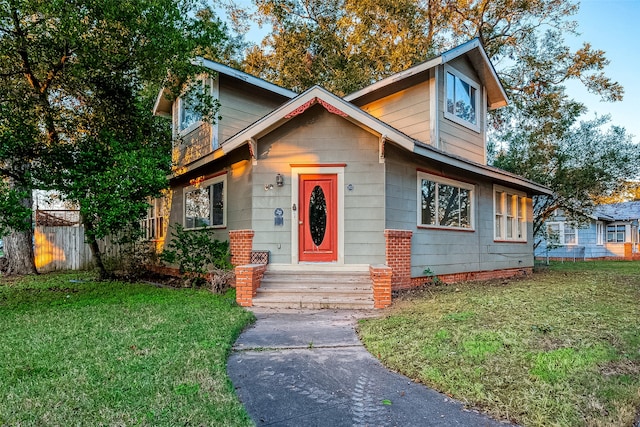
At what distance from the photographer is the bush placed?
831 cm

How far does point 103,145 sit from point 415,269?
24.0 feet

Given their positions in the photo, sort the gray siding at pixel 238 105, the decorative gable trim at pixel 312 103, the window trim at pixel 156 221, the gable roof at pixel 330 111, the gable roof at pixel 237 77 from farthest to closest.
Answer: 1. the window trim at pixel 156 221
2. the gray siding at pixel 238 105
3. the gable roof at pixel 237 77
4. the decorative gable trim at pixel 312 103
5. the gable roof at pixel 330 111

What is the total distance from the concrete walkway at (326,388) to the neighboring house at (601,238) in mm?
24783

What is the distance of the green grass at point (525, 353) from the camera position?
2.82m

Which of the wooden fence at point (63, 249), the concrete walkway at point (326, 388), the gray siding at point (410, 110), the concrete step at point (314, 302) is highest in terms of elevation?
the gray siding at point (410, 110)

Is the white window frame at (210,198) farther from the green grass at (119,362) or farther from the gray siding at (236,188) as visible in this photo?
the green grass at (119,362)

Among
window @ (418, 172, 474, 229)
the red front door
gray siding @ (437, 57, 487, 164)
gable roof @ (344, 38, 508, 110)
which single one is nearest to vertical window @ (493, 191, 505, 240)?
gray siding @ (437, 57, 487, 164)

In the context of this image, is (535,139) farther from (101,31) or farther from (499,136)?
(101,31)

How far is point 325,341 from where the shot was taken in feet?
15.4

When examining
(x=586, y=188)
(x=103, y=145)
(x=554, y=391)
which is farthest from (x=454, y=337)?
(x=586, y=188)

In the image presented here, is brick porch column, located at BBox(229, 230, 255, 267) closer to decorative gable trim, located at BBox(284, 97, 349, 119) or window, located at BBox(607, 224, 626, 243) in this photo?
decorative gable trim, located at BBox(284, 97, 349, 119)

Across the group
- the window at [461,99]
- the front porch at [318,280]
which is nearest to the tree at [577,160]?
the window at [461,99]

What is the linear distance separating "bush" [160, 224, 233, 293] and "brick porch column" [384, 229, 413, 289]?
11.3ft

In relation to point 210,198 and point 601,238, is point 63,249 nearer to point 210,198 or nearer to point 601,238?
point 210,198
